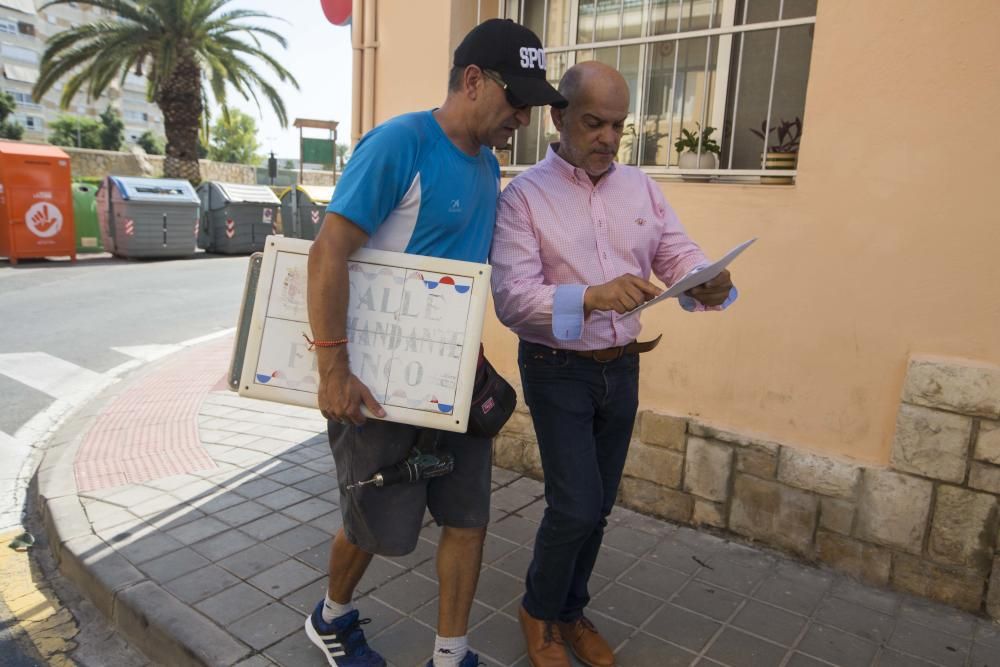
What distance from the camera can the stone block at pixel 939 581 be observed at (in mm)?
2943

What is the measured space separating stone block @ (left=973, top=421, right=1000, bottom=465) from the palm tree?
19.3 meters

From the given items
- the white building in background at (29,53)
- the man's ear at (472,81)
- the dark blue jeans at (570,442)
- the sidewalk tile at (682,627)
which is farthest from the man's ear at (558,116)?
the white building in background at (29,53)

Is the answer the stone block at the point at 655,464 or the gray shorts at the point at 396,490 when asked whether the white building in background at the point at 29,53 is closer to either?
the stone block at the point at 655,464

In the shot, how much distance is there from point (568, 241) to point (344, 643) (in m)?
1.53

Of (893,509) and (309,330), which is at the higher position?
(309,330)

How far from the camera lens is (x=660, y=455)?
12.2 feet

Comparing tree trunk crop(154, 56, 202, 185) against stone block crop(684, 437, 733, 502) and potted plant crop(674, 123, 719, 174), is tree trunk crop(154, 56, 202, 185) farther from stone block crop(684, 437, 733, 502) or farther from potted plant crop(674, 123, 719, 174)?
stone block crop(684, 437, 733, 502)

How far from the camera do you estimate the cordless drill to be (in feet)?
7.05

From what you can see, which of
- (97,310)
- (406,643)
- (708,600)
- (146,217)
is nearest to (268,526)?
(406,643)

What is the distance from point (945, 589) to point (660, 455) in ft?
4.29

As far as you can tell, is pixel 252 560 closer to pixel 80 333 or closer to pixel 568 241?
pixel 568 241

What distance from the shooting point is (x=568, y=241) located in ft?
7.71

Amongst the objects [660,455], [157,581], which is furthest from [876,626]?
[157,581]

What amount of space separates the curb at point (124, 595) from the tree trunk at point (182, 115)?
18.1m
